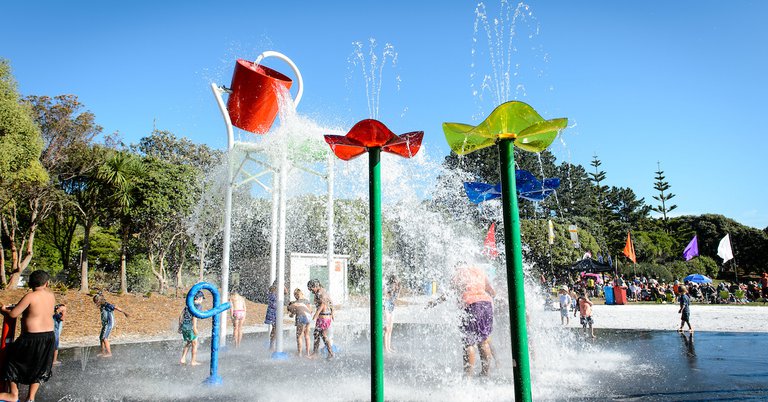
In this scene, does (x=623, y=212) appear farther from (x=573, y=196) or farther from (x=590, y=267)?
(x=590, y=267)

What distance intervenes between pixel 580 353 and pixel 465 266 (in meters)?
4.54

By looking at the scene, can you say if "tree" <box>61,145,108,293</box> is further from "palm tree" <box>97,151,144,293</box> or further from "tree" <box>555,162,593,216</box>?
"tree" <box>555,162,593,216</box>

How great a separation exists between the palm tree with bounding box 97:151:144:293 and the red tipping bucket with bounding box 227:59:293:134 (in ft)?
50.7


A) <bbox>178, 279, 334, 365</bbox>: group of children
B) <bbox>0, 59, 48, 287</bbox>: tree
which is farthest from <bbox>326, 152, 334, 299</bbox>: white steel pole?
<bbox>0, 59, 48, 287</bbox>: tree

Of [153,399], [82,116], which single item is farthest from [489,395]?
[82,116]

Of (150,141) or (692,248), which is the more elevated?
(150,141)

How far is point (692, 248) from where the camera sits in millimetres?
33188

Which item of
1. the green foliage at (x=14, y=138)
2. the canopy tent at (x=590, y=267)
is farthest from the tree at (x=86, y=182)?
the canopy tent at (x=590, y=267)

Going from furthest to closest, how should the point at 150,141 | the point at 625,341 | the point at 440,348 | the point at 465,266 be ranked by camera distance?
the point at 150,141, the point at 625,341, the point at 440,348, the point at 465,266

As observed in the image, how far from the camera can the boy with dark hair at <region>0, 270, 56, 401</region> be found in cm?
500

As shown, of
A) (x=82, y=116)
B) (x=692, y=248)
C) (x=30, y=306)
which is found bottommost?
(x=30, y=306)

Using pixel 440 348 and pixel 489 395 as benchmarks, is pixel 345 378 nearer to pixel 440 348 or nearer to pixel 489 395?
pixel 489 395

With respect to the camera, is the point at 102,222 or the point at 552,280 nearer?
the point at 102,222

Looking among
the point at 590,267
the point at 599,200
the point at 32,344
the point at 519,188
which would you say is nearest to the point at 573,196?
the point at 599,200
